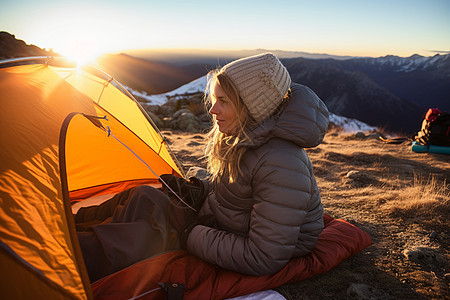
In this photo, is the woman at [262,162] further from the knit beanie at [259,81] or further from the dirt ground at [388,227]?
the dirt ground at [388,227]

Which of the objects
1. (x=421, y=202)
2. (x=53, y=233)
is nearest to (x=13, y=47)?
(x=53, y=233)

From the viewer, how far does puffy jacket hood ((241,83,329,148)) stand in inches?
69.7

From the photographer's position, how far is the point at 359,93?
253 ft

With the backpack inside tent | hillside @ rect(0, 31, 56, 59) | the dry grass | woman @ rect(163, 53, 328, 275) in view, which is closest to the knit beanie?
woman @ rect(163, 53, 328, 275)

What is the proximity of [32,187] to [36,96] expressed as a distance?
81cm

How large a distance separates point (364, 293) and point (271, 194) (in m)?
1.09

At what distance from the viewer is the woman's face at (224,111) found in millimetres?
1874

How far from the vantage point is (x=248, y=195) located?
1934 mm

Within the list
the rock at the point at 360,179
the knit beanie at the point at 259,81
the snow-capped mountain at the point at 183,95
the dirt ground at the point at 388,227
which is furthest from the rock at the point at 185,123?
the knit beanie at the point at 259,81

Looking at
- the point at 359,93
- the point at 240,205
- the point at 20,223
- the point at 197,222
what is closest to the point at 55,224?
the point at 20,223

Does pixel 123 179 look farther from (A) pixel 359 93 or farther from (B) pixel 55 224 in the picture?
(A) pixel 359 93

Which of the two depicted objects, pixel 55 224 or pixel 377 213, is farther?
pixel 377 213

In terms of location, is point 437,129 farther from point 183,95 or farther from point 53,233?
point 183,95

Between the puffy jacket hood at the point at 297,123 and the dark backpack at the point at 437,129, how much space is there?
246 inches
